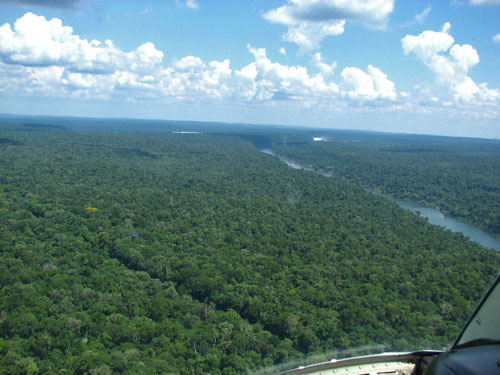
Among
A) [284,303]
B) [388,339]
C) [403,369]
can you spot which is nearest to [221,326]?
[284,303]

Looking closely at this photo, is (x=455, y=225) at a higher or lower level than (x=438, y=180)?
lower

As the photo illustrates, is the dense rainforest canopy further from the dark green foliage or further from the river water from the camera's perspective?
the dark green foliage

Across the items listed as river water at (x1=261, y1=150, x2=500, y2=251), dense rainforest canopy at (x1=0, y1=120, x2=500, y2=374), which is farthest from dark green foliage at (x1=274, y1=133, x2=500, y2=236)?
dense rainforest canopy at (x1=0, y1=120, x2=500, y2=374)

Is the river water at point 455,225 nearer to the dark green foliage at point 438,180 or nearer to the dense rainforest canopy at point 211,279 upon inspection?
the dark green foliage at point 438,180

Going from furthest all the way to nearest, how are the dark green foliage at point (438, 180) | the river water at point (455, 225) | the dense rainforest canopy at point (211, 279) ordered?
the dark green foliage at point (438, 180), the river water at point (455, 225), the dense rainforest canopy at point (211, 279)

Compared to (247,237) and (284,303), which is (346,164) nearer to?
(247,237)

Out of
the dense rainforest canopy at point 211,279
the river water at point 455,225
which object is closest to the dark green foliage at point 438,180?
the river water at point 455,225

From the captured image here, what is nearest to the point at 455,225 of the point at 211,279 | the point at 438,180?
the point at 438,180

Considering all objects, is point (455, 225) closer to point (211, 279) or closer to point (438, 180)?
point (438, 180)
